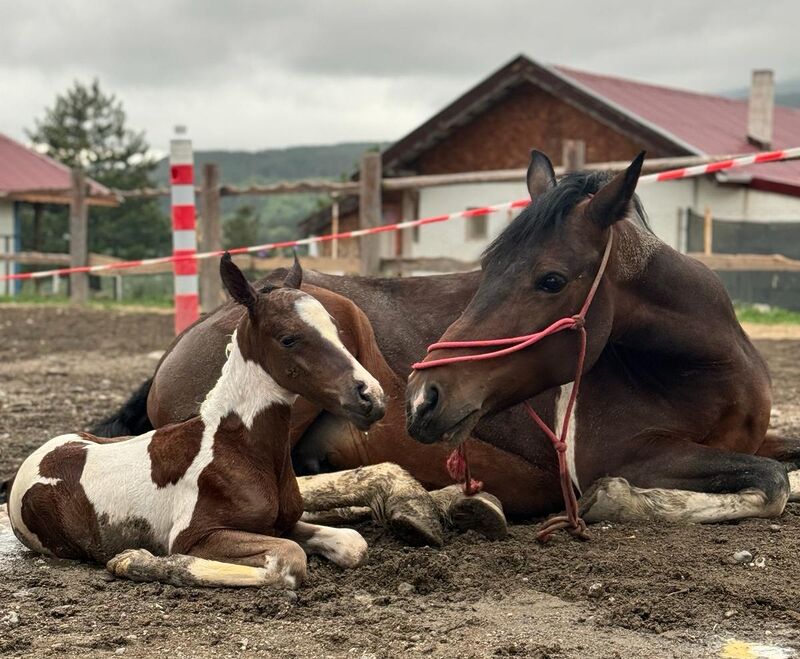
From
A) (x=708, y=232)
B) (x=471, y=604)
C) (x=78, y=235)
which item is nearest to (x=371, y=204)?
(x=78, y=235)

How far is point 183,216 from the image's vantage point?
842 centimetres

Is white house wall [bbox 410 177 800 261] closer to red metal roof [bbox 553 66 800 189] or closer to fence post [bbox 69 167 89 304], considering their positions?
red metal roof [bbox 553 66 800 189]

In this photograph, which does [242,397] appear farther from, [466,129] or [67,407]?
[466,129]

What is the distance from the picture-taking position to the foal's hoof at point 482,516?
386 centimetres

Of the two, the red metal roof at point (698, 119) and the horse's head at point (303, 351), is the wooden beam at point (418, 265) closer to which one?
the red metal roof at point (698, 119)

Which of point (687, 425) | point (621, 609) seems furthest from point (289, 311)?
point (687, 425)

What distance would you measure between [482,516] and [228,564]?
104 cm

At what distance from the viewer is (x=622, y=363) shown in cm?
418

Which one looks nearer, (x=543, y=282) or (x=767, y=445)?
(x=543, y=282)

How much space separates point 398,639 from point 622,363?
1788 millimetres

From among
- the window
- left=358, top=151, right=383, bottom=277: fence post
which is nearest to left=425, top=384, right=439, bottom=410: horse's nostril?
left=358, top=151, right=383, bottom=277: fence post

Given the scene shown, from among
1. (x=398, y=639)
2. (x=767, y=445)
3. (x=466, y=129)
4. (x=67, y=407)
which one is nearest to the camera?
(x=398, y=639)

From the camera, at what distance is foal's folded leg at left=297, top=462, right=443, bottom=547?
3764mm

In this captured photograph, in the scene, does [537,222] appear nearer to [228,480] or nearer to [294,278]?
[294,278]
